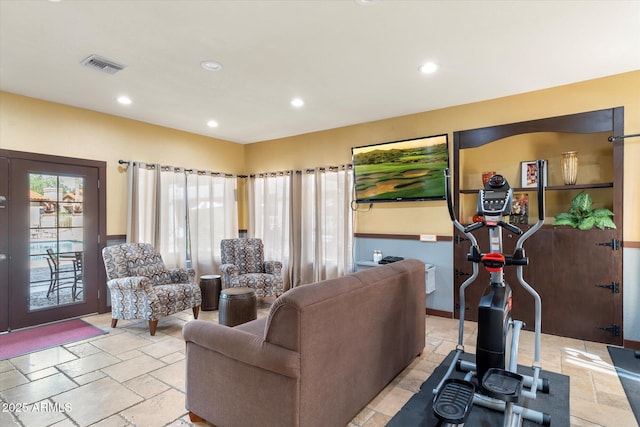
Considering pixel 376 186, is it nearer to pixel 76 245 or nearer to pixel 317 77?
pixel 317 77

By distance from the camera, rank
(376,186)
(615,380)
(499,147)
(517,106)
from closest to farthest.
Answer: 1. (615,380)
2. (517,106)
3. (499,147)
4. (376,186)

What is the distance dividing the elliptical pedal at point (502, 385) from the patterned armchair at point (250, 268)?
3.33m

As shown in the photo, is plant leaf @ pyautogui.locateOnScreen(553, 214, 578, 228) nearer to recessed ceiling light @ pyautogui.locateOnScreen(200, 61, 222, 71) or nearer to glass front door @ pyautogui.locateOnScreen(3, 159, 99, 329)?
recessed ceiling light @ pyautogui.locateOnScreen(200, 61, 222, 71)

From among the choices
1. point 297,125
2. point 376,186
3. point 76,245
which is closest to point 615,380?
point 376,186

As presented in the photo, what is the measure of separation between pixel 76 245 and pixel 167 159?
1.80 metres

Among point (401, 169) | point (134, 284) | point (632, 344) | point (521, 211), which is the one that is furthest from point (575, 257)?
point (134, 284)

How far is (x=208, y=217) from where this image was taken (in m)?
5.76

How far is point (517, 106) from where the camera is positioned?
3.90 metres

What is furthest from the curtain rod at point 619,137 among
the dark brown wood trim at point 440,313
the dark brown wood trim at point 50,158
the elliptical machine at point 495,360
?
the dark brown wood trim at point 50,158

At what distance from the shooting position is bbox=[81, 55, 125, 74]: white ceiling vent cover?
3.04 meters

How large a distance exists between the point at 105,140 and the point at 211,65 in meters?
2.49

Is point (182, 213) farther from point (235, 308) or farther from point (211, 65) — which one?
point (211, 65)

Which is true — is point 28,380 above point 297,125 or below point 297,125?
below

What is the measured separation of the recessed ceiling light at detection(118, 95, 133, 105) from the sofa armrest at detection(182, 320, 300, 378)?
3.24 meters
